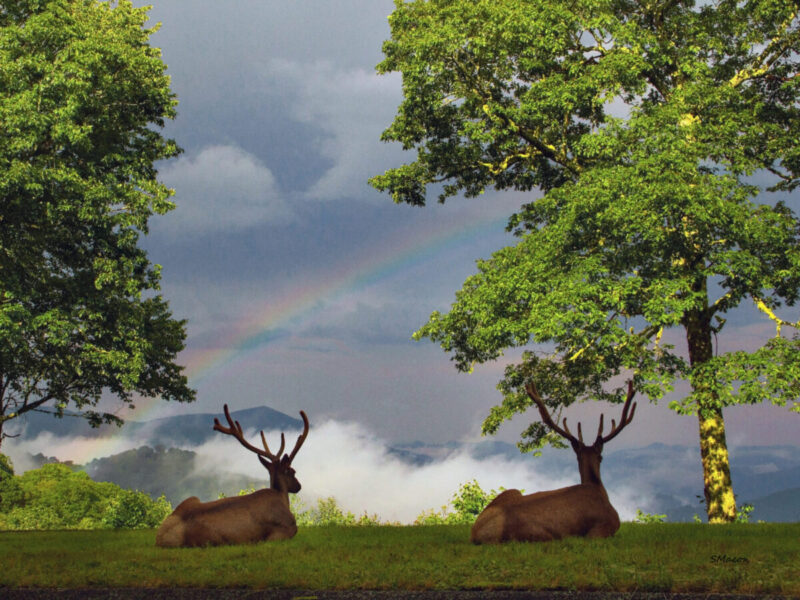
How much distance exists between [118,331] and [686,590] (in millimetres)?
19698

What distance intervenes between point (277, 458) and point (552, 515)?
17.4 ft

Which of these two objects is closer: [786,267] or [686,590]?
[686,590]

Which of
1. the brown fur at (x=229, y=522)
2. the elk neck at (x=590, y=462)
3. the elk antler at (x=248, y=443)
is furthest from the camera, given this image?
the elk antler at (x=248, y=443)

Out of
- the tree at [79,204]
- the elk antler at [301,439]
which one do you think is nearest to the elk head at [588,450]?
the elk antler at [301,439]

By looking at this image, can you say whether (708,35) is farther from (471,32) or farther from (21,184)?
(21,184)

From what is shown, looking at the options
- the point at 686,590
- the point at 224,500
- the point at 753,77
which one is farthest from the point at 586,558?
the point at 753,77

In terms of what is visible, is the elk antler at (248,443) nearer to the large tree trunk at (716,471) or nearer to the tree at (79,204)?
the tree at (79,204)

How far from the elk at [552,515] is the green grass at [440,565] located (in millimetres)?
327

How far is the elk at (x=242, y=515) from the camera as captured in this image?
12.4 m

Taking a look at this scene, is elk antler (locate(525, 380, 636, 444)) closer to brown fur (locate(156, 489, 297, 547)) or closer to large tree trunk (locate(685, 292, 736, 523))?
brown fur (locate(156, 489, 297, 547))

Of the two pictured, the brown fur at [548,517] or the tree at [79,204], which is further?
the tree at [79,204]

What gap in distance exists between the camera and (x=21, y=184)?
20797 mm
